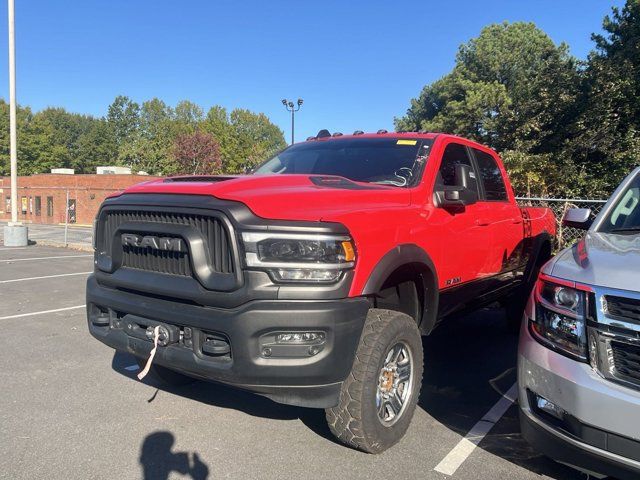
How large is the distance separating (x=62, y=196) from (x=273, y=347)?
148ft

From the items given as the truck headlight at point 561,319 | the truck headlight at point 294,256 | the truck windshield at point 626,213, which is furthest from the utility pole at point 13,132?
the truck headlight at point 561,319

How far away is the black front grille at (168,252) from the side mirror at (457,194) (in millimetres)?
1758

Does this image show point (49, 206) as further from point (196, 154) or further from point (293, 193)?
point (293, 193)

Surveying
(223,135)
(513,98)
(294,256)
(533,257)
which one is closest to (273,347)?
(294,256)

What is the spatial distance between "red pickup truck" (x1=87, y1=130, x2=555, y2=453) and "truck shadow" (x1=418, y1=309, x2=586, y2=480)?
625 millimetres

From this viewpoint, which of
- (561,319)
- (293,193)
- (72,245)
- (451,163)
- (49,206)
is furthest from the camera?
(49,206)

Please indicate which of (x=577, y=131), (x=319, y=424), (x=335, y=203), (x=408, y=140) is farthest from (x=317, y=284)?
(x=577, y=131)

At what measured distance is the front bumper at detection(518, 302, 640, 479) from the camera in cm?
212

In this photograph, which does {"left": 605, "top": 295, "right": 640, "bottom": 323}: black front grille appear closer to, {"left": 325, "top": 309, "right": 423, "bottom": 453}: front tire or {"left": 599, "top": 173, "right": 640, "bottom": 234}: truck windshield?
{"left": 325, "top": 309, "right": 423, "bottom": 453}: front tire

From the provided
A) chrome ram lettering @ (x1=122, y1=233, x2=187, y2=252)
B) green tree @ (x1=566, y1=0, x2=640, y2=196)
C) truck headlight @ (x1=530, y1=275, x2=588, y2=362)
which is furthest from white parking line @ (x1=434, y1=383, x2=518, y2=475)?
green tree @ (x1=566, y1=0, x2=640, y2=196)

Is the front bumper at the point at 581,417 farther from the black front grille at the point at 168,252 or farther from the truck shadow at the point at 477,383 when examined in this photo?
the black front grille at the point at 168,252

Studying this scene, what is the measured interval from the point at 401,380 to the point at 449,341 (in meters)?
2.62

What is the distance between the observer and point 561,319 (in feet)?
8.07

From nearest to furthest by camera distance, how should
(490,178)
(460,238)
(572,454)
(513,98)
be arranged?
1. (572,454)
2. (460,238)
3. (490,178)
4. (513,98)
